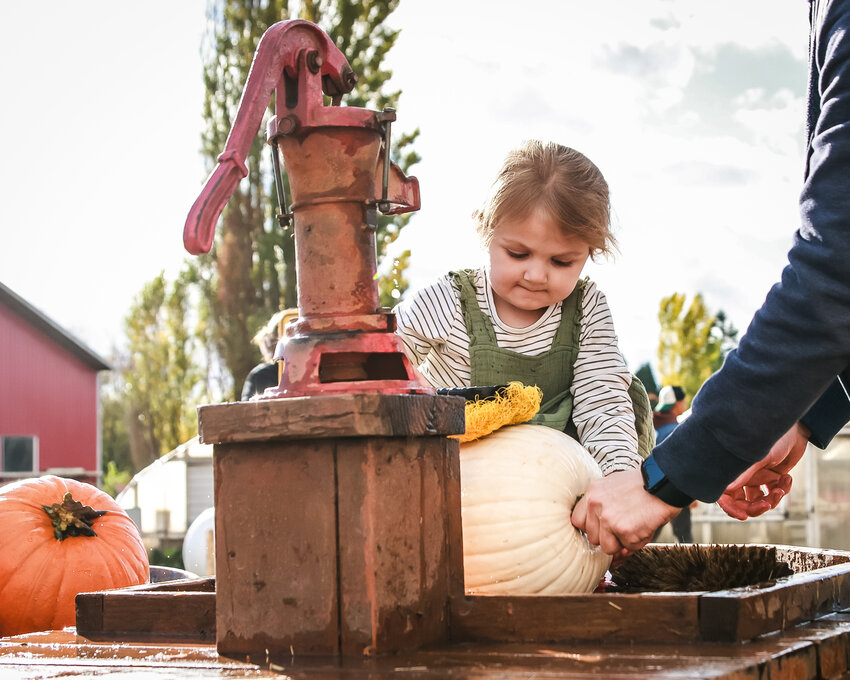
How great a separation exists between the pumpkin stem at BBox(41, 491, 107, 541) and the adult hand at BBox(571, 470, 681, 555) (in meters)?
1.58

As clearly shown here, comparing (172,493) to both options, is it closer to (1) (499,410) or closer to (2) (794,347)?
(1) (499,410)

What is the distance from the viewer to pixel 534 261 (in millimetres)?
2488

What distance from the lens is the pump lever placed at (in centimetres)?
161

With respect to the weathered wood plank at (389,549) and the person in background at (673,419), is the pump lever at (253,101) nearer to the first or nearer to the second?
the weathered wood plank at (389,549)

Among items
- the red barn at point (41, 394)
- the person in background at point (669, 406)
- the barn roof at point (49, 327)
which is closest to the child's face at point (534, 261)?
the person in background at point (669, 406)

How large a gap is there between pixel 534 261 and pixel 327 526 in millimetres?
1153

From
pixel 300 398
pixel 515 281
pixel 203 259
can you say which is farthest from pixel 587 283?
pixel 203 259

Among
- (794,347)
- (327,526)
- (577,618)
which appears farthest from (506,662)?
(794,347)

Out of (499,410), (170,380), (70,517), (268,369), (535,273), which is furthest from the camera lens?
(170,380)

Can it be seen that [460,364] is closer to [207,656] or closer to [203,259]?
[207,656]

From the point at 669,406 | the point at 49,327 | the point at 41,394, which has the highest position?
Result: the point at 49,327

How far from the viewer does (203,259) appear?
2228 cm

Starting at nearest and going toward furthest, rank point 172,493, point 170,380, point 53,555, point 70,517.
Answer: point 53,555 < point 70,517 < point 172,493 < point 170,380

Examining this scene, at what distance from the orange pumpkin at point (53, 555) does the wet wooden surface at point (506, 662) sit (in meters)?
1.10
